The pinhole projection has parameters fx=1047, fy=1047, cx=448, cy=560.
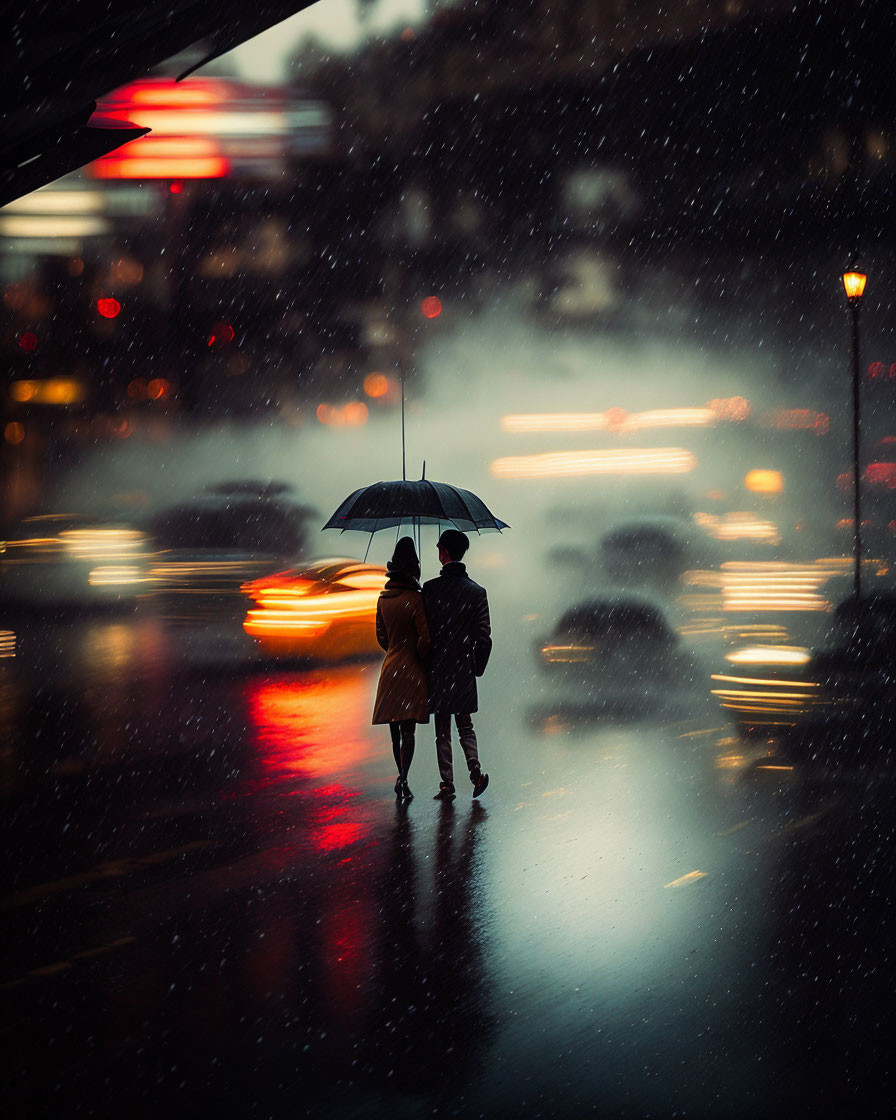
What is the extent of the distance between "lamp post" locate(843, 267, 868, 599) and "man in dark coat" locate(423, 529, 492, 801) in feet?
46.5

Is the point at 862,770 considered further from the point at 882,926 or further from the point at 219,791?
the point at 219,791

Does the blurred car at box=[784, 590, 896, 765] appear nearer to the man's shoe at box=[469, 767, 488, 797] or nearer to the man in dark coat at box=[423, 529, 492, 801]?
the man's shoe at box=[469, 767, 488, 797]

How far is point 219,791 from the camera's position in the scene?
8000mm

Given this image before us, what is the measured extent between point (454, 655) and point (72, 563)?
2304 cm

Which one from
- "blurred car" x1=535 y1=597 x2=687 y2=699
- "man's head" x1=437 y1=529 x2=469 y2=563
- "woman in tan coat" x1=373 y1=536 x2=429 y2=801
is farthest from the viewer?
"blurred car" x1=535 y1=597 x2=687 y2=699

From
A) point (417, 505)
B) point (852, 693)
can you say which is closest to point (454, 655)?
point (417, 505)

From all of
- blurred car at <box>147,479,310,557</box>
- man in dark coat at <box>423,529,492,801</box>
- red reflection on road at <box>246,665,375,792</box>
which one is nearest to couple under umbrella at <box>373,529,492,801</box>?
man in dark coat at <box>423,529,492,801</box>

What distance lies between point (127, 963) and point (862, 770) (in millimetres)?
6054

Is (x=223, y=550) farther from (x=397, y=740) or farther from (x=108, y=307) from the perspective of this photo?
(x=397, y=740)

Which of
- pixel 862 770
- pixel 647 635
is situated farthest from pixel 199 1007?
pixel 647 635

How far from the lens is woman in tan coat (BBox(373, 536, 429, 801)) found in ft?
24.7

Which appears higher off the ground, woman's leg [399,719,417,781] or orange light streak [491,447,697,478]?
orange light streak [491,447,697,478]

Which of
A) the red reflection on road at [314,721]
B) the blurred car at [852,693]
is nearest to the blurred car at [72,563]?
the red reflection on road at [314,721]

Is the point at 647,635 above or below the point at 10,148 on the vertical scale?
below
